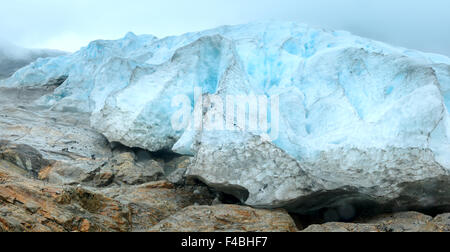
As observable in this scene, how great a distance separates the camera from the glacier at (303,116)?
4.21 m

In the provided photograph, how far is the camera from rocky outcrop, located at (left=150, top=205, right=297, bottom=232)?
3.54 metres

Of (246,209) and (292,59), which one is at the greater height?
(292,59)

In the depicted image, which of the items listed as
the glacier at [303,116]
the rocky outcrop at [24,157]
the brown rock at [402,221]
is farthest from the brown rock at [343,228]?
the rocky outcrop at [24,157]

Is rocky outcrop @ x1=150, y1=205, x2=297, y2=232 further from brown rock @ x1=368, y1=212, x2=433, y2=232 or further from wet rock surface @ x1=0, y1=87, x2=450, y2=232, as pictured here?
brown rock @ x1=368, y1=212, x2=433, y2=232

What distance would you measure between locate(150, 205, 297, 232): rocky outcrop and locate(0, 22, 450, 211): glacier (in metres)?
0.27

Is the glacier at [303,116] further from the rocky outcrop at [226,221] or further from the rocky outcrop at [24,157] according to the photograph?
the rocky outcrop at [24,157]

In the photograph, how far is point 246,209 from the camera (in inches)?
159

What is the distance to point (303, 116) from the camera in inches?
221

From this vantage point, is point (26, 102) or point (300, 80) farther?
point (26, 102)

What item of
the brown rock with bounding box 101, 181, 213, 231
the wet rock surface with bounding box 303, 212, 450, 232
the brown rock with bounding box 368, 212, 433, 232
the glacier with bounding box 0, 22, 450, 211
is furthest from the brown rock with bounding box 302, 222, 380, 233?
the brown rock with bounding box 101, 181, 213, 231

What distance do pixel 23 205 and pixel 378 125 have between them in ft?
14.2
